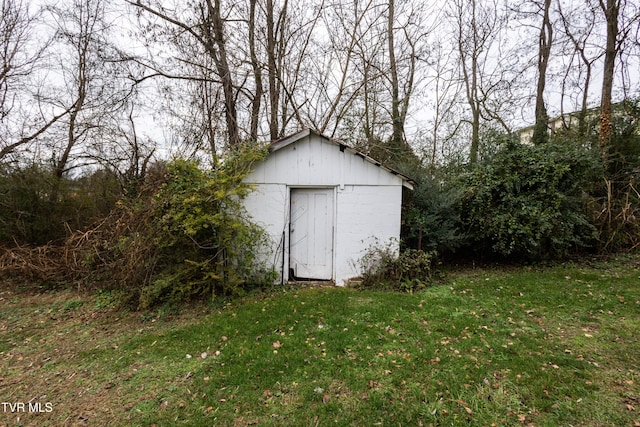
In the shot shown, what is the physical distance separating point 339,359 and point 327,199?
355 centimetres

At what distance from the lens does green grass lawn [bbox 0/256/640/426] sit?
2.55 metres

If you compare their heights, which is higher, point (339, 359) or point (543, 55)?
point (543, 55)

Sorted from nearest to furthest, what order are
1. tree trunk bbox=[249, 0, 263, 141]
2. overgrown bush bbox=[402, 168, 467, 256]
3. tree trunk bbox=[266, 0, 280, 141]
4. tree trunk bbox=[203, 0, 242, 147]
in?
overgrown bush bbox=[402, 168, 467, 256] < tree trunk bbox=[203, 0, 242, 147] < tree trunk bbox=[249, 0, 263, 141] < tree trunk bbox=[266, 0, 280, 141]

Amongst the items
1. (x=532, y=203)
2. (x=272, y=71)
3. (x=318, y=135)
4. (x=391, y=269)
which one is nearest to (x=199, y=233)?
(x=318, y=135)

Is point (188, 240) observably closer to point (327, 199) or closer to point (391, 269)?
point (327, 199)

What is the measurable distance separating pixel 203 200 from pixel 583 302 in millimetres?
7058

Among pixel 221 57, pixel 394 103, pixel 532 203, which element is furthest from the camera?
pixel 394 103

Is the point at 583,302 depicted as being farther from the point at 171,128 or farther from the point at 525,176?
the point at 171,128

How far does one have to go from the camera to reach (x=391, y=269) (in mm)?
5980

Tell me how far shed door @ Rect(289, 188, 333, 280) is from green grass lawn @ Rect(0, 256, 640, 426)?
900mm

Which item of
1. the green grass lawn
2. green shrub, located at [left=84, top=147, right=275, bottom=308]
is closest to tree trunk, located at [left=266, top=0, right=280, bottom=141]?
green shrub, located at [left=84, top=147, right=275, bottom=308]

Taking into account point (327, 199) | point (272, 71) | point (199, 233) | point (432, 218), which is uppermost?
point (272, 71)

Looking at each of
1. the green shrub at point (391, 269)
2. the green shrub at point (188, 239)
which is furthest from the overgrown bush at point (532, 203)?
the green shrub at point (188, 239)

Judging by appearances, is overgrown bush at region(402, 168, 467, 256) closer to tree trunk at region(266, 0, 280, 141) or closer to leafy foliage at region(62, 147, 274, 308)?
leafy foliage at region(62, 147, 274, 308)
